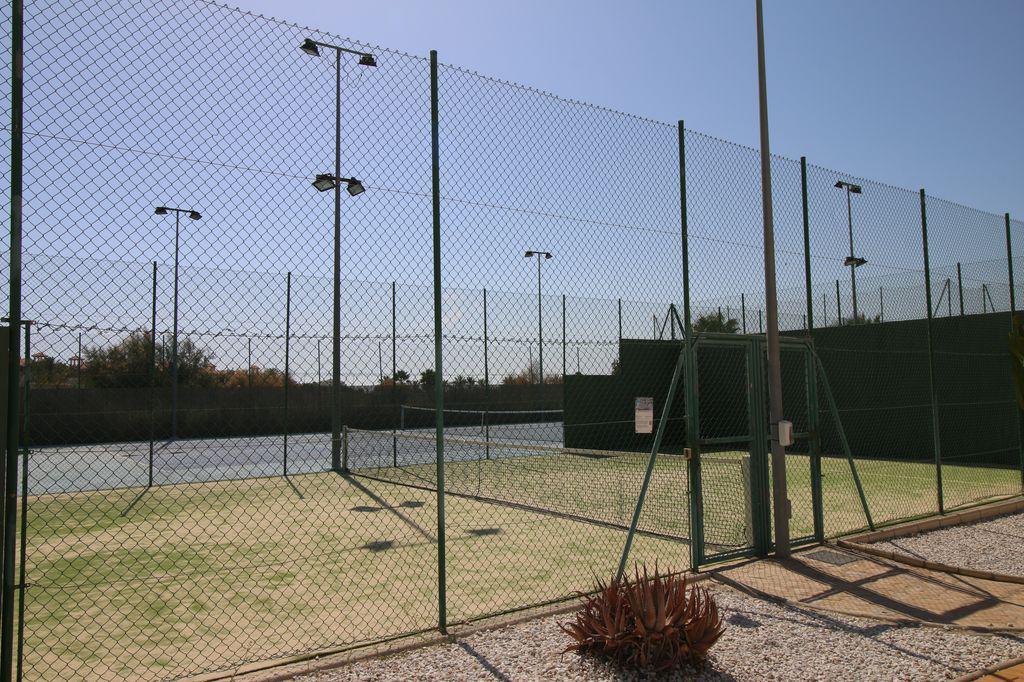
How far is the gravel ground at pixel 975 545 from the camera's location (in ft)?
22.3

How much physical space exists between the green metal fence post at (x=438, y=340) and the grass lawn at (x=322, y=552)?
0.54 metres

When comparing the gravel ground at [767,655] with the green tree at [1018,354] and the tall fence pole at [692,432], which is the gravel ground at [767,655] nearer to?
the tall fence pole at [692,432]

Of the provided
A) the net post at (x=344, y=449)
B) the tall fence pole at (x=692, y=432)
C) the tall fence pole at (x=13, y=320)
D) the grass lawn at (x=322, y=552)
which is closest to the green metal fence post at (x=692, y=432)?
the tall fence pole at (x=692, y=432)

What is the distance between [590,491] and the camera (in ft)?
40.6

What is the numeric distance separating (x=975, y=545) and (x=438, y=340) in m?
6.20

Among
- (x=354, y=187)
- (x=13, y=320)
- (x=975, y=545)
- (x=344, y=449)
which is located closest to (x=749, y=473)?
(x=975, y=545)

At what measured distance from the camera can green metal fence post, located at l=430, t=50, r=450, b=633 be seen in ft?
16.1

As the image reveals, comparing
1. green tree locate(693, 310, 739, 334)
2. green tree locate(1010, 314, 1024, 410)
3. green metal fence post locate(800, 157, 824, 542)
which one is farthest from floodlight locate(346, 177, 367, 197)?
green tree locate(693, 310, 739, 334)

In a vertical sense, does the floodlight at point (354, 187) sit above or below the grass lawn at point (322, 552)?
above

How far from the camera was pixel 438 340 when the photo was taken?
16.4ft

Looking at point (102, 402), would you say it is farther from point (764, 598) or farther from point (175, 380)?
point (764, 598)

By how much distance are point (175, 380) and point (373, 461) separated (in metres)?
5.29

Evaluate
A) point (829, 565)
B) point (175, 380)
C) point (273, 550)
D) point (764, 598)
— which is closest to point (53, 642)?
point (273, 550)

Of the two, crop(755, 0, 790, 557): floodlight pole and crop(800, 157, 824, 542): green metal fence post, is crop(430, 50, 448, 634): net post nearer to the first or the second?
crop(755, 0, 790, 557): floodlight pole
